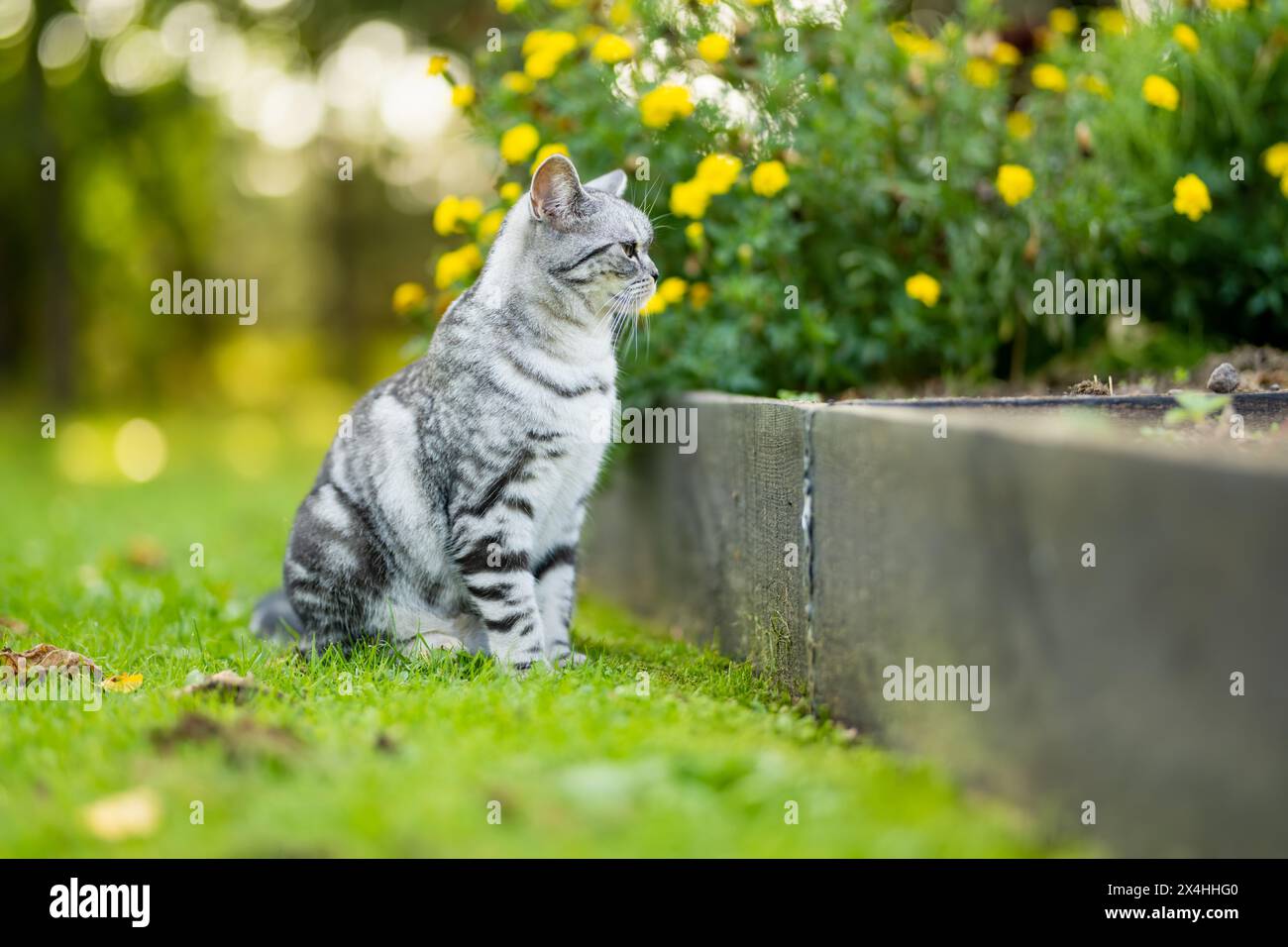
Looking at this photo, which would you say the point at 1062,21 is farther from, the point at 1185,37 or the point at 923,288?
the point at 923,288

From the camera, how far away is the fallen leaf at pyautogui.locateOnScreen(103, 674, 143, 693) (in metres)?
3.24

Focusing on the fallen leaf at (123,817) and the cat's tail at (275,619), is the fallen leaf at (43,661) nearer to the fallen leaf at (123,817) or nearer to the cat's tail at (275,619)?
the cat's tail at (275,619)

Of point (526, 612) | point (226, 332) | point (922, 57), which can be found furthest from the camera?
point (226, 332)

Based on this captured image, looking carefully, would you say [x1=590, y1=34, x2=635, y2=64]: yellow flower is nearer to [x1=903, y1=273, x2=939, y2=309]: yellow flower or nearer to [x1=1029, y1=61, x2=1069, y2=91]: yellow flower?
[x1=903, y1=273, x2=939, y2=309]: yellow flower

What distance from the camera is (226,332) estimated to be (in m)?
21.3

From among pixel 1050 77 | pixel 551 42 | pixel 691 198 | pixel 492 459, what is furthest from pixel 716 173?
pixel 1050 77

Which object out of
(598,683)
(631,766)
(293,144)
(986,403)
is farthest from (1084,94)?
(293,144)

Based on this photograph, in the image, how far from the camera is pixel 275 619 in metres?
4.15

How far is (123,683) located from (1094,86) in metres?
4.04

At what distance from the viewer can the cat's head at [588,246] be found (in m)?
3.62

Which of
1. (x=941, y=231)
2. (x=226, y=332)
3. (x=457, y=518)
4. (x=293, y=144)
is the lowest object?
(x=457, y=518)

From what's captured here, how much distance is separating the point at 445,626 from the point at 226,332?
19176mm

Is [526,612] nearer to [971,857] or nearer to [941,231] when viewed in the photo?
[971,857]

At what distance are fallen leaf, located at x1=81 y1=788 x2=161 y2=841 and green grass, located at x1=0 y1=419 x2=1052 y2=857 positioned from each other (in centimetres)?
2
